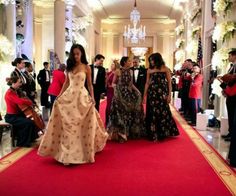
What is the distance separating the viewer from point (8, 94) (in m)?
5.71

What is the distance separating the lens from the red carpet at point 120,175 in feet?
12.2

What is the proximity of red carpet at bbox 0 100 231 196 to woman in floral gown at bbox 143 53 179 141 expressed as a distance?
2.82 ft

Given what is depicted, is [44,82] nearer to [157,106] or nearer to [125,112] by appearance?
[125,112]

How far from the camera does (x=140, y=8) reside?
19234 mm

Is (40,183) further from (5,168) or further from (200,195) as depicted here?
(200,195)

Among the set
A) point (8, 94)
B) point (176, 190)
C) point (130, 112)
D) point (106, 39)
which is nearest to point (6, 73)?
point (8, 94)

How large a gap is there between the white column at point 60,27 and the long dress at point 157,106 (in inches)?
245

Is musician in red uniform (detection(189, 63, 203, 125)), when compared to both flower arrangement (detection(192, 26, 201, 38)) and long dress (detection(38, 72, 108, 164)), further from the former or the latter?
long dress (detection(38, 72, 108, 164))

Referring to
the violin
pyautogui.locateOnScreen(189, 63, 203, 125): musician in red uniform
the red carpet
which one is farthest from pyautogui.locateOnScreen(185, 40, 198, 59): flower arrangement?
the violin

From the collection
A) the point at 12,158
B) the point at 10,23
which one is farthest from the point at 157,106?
the point at 10,23

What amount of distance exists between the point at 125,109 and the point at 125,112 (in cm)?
6

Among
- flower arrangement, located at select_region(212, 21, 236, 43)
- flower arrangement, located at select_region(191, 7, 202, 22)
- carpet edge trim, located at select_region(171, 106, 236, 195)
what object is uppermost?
flower arrangement, located at select_region(191, 7, 202, 22)

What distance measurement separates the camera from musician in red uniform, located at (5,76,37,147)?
573 centimetres

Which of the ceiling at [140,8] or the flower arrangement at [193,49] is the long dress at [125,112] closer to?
the flower arrangement at [193,49]
